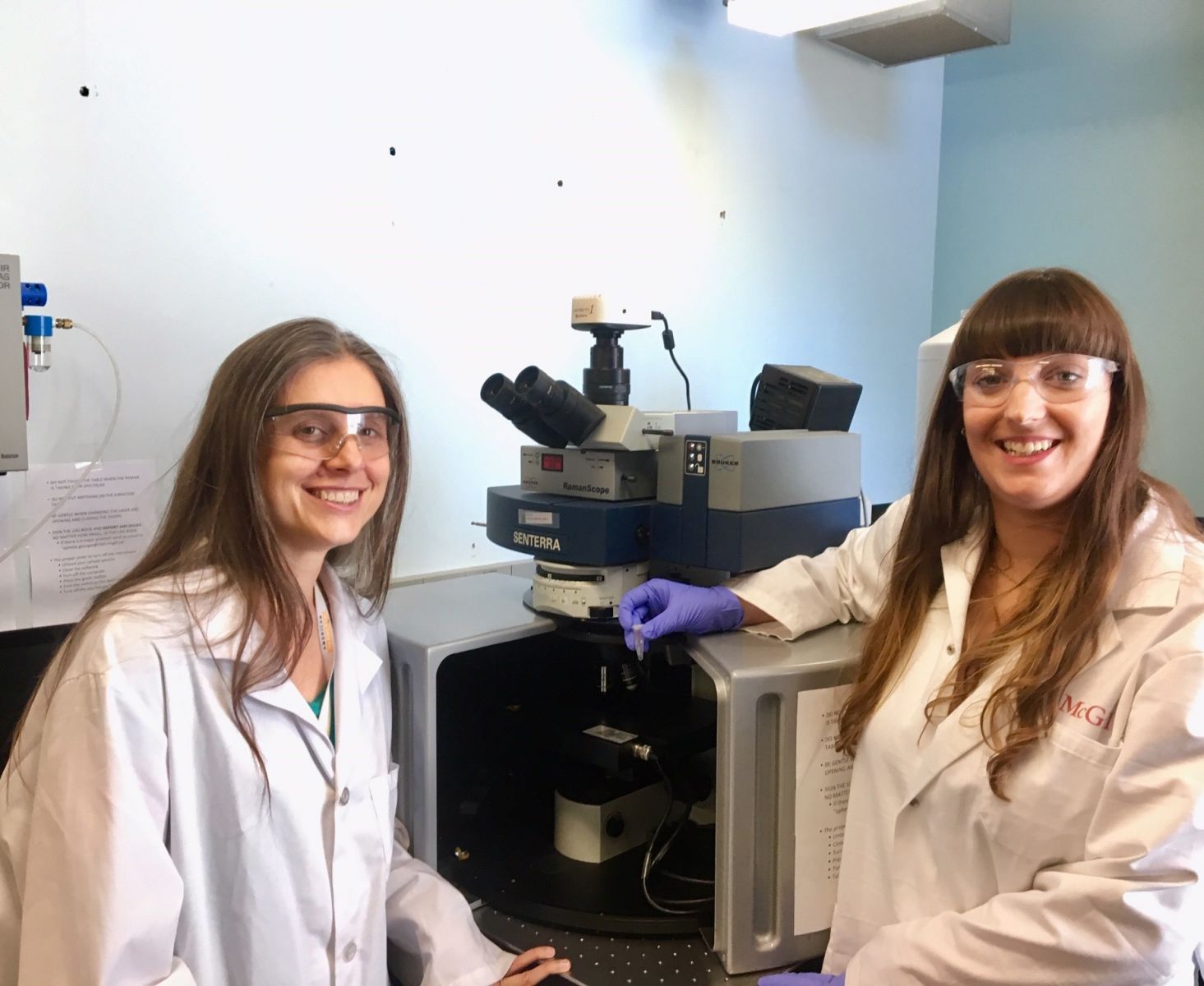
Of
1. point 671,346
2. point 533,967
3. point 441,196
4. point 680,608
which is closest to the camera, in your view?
point 533,967

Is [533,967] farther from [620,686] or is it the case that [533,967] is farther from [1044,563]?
[1044,563]

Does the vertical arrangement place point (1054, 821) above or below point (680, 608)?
below

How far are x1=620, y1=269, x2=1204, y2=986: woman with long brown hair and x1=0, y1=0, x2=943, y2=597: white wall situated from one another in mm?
572

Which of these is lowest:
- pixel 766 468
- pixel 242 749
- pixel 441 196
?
pixel 242 749

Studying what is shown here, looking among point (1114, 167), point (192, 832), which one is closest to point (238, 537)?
point (192, 832)

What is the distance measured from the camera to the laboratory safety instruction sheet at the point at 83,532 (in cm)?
120

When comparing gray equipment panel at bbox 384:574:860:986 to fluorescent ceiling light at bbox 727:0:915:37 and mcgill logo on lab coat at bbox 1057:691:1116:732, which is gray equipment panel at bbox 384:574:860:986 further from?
fluorescent ceiling light at bbox 727:0:915:37

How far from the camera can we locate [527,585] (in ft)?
4.76

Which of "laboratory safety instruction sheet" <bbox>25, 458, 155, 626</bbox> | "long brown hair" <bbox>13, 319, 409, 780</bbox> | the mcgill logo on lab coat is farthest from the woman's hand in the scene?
"laboratory safety instruction sheet" <bbox>25, 458, 155, 626</bbox>

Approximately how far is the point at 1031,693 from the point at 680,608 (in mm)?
414

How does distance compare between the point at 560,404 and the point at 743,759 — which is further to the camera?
the point at 560,404

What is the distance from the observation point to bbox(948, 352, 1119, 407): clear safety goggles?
946 millimetres

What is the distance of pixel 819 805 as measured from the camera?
1.05 m

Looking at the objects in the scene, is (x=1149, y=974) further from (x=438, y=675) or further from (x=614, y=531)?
(x=438, y=675)
